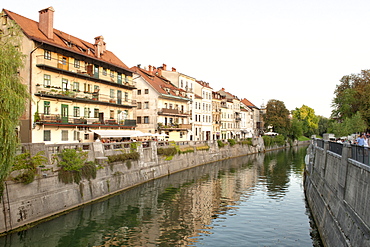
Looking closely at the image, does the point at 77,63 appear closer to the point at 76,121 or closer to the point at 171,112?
the point at 76,121

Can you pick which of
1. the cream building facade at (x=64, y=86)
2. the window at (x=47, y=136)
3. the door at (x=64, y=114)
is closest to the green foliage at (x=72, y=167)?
the cream building facade at (x=64, y=86)

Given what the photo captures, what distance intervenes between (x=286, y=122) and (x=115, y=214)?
85968mm

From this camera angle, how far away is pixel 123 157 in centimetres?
2841

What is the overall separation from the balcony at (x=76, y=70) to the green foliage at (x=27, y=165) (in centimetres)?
1619

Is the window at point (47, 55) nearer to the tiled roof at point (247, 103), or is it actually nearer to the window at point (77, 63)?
the window at point (77, 63)

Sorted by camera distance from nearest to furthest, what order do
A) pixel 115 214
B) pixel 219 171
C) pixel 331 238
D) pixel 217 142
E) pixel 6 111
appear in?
pixel 331 238 < pixel 6 111 < pixel 115 214 < pixel 219 171 < pixel 217 142

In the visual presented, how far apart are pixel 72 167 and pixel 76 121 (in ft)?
51.8

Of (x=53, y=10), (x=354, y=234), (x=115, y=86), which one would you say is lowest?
(x=354, y=234)

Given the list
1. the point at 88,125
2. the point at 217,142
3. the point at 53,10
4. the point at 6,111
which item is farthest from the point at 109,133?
the point at 217,142

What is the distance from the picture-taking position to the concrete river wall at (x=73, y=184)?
54.6 feet

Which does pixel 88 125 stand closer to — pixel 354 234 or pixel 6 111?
pixel 6 111

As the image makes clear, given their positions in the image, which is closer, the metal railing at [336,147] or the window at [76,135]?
the metal railing at [336,147]

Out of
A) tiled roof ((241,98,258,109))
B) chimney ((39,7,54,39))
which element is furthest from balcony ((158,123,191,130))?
tiled roof ((241,98,258,109))

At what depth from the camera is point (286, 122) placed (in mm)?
97812
